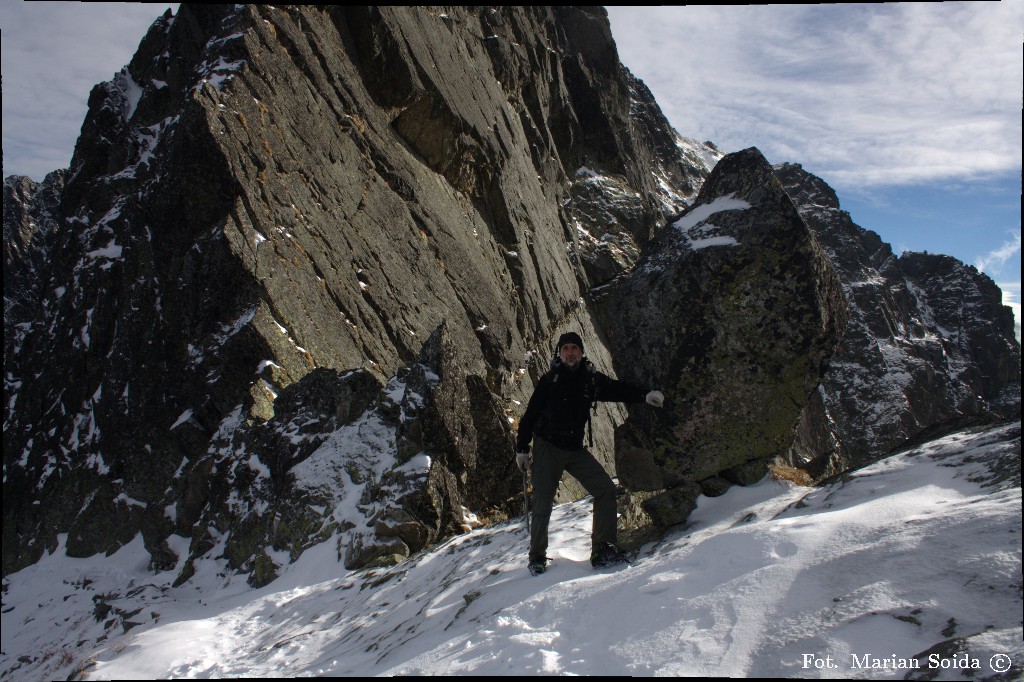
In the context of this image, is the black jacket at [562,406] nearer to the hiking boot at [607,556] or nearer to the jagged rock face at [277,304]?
the hiking boot at [607,556]

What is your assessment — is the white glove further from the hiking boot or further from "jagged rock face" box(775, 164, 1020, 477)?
"jagged rock face" box(775, 164, 1020, 477)

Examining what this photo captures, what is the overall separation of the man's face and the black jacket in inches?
2.0

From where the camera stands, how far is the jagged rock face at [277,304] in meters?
10.1

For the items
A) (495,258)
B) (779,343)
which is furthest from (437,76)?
(779,343)

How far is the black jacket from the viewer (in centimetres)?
601

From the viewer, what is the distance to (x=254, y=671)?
564 centimetres

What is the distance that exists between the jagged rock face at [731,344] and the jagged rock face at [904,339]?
81809 millimetres

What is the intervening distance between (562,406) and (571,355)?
1.72ft

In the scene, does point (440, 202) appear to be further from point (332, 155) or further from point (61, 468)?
point (61, 468)

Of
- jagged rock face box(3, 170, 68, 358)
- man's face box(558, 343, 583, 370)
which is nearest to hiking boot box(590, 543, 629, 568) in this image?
man's face box(558, 343, 583, 370)

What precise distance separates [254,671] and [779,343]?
654cm

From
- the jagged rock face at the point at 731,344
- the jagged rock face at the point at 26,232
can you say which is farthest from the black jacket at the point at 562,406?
the jagged rock face at the point at 26,232

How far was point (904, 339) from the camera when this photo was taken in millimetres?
103312

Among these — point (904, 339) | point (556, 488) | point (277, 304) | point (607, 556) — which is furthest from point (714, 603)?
point (904, 339)
